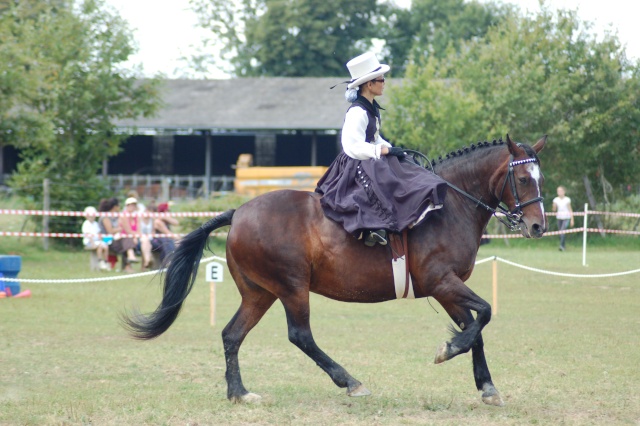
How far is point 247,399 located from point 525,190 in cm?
277

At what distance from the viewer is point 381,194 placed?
7027 millimetres

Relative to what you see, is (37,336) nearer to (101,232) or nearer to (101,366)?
(101,366)

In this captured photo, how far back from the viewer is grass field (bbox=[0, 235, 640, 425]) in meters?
6.82

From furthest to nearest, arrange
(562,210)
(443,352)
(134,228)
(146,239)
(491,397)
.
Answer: (562,210) → (134,228) → (146,239) → (491,397) → (443,352)

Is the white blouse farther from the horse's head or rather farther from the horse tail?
the horse tail

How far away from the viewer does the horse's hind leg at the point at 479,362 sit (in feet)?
22.9

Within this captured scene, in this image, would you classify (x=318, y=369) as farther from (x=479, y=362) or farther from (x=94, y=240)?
(x=94, y=240)

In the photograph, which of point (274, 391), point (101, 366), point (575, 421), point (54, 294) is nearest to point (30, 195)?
point (54, 294)

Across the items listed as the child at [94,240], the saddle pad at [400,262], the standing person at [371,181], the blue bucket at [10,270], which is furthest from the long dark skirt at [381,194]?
the child at [94,240]

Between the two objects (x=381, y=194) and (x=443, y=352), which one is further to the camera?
(x=381, y=194)

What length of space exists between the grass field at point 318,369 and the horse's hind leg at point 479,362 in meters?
0.09

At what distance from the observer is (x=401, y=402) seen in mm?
7219

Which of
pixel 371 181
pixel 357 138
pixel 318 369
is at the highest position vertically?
pixel 357 138

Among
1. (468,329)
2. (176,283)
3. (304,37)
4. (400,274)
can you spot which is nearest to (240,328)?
(176,283)
